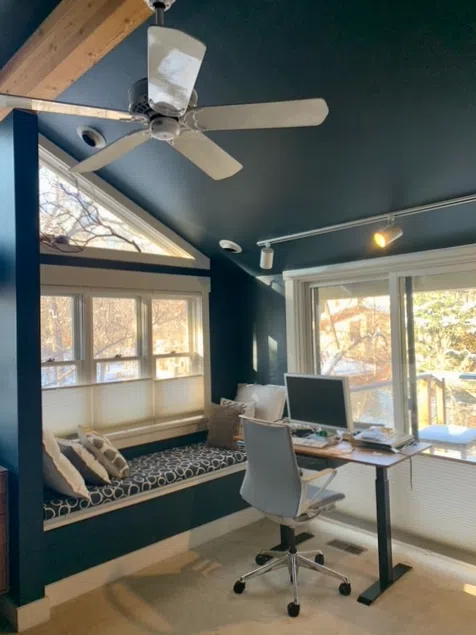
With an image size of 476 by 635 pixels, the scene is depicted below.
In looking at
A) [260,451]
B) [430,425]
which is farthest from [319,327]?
[260,451]

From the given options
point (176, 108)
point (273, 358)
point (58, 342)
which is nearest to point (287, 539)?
point (273, 358)

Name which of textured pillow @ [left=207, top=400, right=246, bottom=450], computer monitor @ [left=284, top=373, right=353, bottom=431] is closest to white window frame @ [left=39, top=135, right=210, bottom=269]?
textured pillow @ [left=207, top=400, right=246, bottom=450]

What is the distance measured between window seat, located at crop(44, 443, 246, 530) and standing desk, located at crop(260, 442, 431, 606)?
929mm

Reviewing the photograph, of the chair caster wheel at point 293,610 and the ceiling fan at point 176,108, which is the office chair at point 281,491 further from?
the ceiling fan at point 176,108

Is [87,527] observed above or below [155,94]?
below

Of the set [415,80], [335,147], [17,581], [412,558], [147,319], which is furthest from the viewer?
[147,319]

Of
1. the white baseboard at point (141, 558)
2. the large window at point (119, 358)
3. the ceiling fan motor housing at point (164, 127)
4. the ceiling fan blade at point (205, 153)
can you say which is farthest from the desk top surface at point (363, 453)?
the ceiling fan motor housing at point (164, 127)

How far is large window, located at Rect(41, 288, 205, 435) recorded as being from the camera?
11.7 ft

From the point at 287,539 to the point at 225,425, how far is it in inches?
49.3

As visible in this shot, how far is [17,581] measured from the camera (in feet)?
8.48

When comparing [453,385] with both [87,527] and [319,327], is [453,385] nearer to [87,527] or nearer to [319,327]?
[319,327]

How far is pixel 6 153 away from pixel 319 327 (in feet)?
9.06

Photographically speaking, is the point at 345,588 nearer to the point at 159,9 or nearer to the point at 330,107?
the point at 330,107

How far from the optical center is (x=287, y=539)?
2.98 meters
